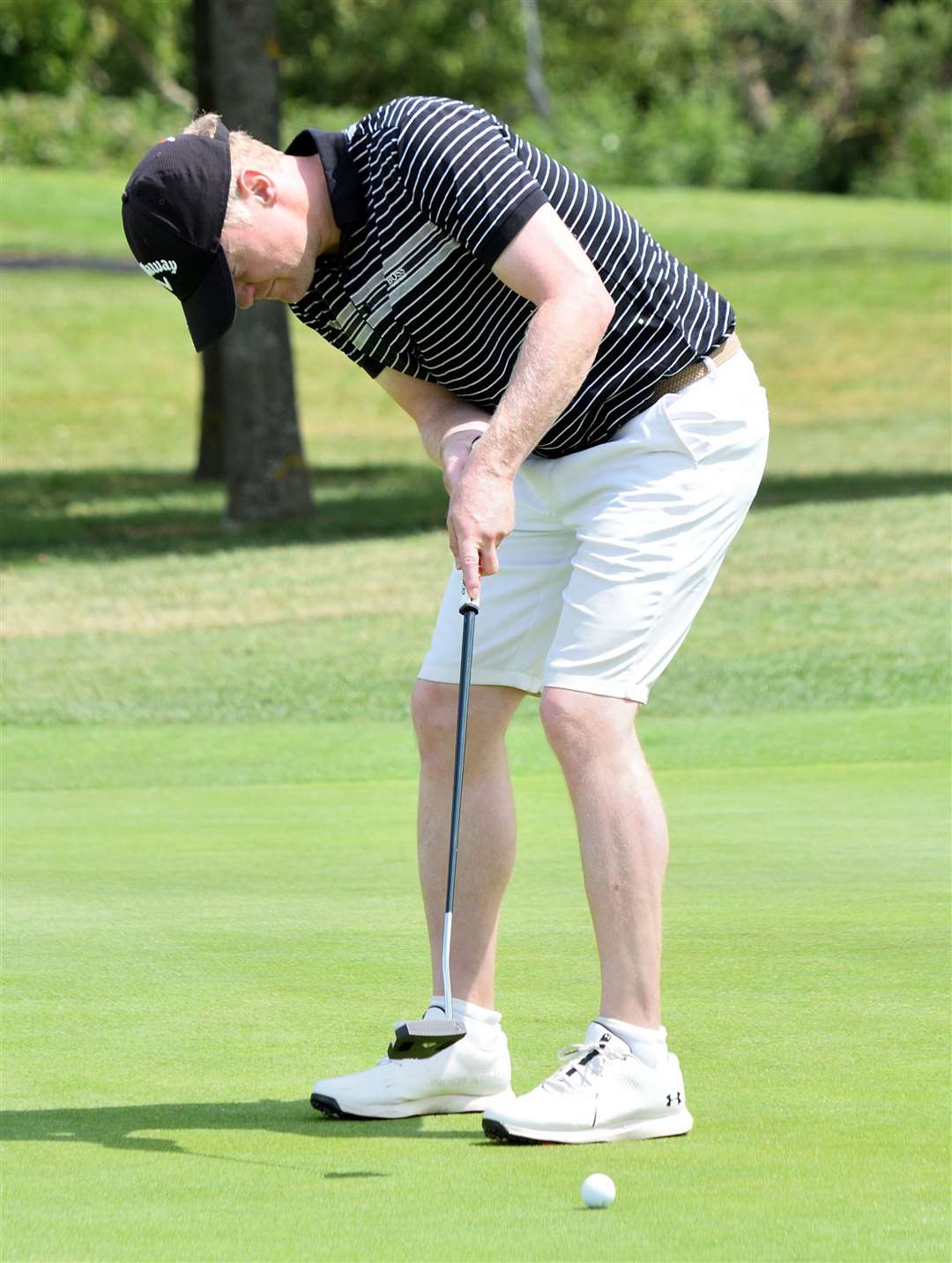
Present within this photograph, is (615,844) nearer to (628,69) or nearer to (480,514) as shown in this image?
(480,514)

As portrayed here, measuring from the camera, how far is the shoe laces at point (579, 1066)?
3348mm

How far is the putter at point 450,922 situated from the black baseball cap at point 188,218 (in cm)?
65

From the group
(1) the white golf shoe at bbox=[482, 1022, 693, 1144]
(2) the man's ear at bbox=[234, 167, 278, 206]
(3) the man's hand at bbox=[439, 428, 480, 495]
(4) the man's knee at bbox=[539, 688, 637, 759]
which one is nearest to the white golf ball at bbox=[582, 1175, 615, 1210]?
(1) the white golf shoe at bbox=[482, 1022, 693, 1144]

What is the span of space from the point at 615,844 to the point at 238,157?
4.19 feet

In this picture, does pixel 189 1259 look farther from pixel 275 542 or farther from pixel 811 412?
Answer: pixel 811 412

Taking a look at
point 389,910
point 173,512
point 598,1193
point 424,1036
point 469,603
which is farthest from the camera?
point 173,512

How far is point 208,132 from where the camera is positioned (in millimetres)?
3494

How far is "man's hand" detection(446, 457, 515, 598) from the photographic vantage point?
11.0 feet

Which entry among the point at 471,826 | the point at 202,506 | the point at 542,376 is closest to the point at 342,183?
the point at 542,376

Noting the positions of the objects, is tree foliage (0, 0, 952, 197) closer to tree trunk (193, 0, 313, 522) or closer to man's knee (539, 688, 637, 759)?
tree trunk (193, 0, 313, 522)

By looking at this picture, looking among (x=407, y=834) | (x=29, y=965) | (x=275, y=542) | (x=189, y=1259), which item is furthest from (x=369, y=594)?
(x=189, y=1259)

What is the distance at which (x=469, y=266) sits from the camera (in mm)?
3479

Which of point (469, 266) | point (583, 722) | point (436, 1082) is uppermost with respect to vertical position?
point (469, 266)

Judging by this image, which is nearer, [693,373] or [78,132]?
[693,373]
